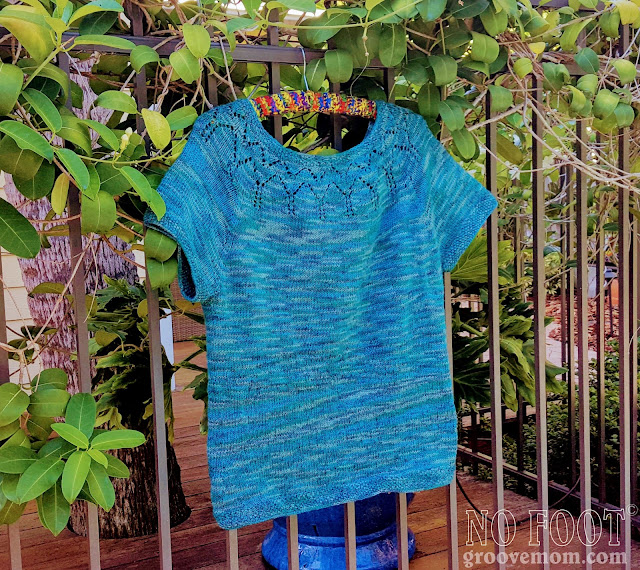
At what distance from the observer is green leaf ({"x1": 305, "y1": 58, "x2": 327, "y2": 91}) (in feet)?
3.59

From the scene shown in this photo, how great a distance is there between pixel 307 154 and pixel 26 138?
1.55 ft

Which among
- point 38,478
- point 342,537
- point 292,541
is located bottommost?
point 342,537

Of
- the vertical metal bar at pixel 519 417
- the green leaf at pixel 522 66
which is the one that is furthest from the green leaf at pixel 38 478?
the vertical metal bar at pixel 519 417

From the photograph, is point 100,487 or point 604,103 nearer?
point 100,487

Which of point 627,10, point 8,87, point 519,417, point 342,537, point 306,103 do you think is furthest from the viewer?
point 519,417

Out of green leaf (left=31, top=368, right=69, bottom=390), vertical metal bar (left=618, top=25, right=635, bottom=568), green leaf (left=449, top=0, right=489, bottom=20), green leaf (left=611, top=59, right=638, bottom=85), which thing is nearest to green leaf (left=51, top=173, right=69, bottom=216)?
green leaf (left=31, top=368, right=69, bottom=390)

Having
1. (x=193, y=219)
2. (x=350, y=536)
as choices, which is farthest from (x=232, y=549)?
(x=193, y=219)

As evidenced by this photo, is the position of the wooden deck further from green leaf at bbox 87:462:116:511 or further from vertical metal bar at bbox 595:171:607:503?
green leaf at bbox 87:462:116:511

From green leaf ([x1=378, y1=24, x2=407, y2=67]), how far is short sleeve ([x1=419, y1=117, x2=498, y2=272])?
0.45 ft

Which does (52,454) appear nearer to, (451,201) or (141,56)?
(141,56)

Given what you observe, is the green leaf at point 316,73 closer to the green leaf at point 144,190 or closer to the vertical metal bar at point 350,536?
the green leaf at point 144,190

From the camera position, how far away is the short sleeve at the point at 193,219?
939mm

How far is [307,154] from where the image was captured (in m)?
1.11

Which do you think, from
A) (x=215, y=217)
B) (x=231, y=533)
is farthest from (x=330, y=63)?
(x=231, y=533)
